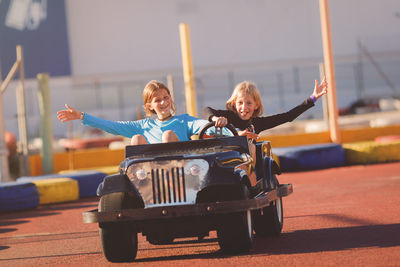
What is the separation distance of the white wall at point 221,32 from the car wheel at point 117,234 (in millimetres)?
31685

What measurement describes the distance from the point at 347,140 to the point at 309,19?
67.9 ft

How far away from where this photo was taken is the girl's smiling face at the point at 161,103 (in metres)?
6.21

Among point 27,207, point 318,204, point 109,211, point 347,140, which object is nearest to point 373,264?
point 109,211

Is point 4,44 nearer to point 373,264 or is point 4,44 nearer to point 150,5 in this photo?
point 150,5

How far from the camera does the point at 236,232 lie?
534cm

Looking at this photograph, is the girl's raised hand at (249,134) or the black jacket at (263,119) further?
the black jacket at (263,119)

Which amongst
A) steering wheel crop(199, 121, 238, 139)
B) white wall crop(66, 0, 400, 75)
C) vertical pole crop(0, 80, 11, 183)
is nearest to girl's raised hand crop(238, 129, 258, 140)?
steering wheel crop(199, 121, 238, 139)

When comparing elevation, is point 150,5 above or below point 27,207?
above

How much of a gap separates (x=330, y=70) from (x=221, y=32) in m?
20.7

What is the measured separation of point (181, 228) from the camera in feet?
17.5

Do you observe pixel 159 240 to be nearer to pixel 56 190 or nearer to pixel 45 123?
pixel 56 190

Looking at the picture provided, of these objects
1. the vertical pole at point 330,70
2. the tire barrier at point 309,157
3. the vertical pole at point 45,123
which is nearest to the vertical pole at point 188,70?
the tire barrier at point 309,157

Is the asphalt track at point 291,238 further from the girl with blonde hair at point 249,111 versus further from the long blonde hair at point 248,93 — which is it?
the long blonde hair at point 248,93

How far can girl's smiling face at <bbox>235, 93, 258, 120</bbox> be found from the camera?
22.4 ft
